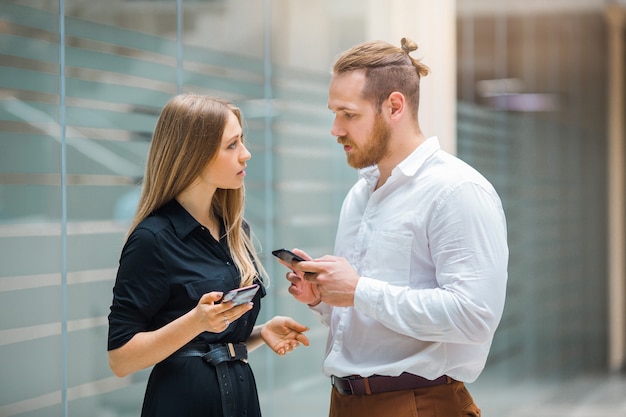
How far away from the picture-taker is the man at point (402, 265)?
2.75 m

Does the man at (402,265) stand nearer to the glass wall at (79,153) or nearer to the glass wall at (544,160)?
the glass wall at (79,153)

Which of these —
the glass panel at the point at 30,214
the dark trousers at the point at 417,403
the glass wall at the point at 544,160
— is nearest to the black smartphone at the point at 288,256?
the dark trousers at the point at 417,403

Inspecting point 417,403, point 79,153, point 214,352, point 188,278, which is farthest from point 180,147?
point 417,403

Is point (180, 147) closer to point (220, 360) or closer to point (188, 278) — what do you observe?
point (188, 278)

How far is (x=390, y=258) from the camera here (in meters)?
2.92

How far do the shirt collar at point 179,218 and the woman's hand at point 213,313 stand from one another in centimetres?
27

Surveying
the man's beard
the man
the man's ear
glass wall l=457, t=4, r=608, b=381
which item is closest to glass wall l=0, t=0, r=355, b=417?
the man

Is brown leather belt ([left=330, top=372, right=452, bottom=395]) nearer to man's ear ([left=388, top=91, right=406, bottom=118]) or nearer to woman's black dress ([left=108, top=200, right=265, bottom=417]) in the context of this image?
woman's black dress ([left=108, top=200, right=265, bottom=417])

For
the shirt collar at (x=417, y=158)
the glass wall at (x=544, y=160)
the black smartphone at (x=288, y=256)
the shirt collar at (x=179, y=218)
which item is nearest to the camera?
the shirt collar at (x=179, y=218)

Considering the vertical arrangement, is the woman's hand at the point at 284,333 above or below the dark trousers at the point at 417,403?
above

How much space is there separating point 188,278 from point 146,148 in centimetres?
135

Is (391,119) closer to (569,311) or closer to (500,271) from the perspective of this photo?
(500,271)

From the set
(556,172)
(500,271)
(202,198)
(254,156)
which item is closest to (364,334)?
(500,271)

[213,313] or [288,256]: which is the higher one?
[288,256]
